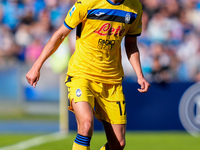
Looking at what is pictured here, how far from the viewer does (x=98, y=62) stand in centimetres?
551

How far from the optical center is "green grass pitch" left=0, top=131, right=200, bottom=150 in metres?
8.86

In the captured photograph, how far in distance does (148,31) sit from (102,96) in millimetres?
8124

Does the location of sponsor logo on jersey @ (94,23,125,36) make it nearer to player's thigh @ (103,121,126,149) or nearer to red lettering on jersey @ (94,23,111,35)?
red lettering on jersey @ (94,23,111,35)

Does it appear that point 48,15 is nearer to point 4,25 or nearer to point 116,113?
point 4,25

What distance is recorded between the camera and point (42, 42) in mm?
13930

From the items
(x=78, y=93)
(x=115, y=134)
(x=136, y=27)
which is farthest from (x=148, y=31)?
(x=78, y=93)

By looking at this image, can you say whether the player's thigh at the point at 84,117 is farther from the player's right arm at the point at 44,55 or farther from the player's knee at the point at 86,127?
the player's right arm at the point at 44,55

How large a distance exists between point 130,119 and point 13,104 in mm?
3668

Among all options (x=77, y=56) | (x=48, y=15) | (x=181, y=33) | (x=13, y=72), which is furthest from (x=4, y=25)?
(x=77, y=56)

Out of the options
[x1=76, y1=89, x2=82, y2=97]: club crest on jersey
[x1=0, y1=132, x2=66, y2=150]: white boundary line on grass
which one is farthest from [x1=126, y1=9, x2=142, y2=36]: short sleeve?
[x1=0, y1=132, x2=66, y2=150]: white boundary line on grass

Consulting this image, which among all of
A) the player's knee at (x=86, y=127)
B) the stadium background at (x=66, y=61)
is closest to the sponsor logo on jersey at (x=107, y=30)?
the player's knee at (x=86, y=127)

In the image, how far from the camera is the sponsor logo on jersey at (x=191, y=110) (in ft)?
34.4

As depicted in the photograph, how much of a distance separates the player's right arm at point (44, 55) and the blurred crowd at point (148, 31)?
617 centimetres

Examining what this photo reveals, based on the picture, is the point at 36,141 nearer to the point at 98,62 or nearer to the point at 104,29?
the point at 98,62
